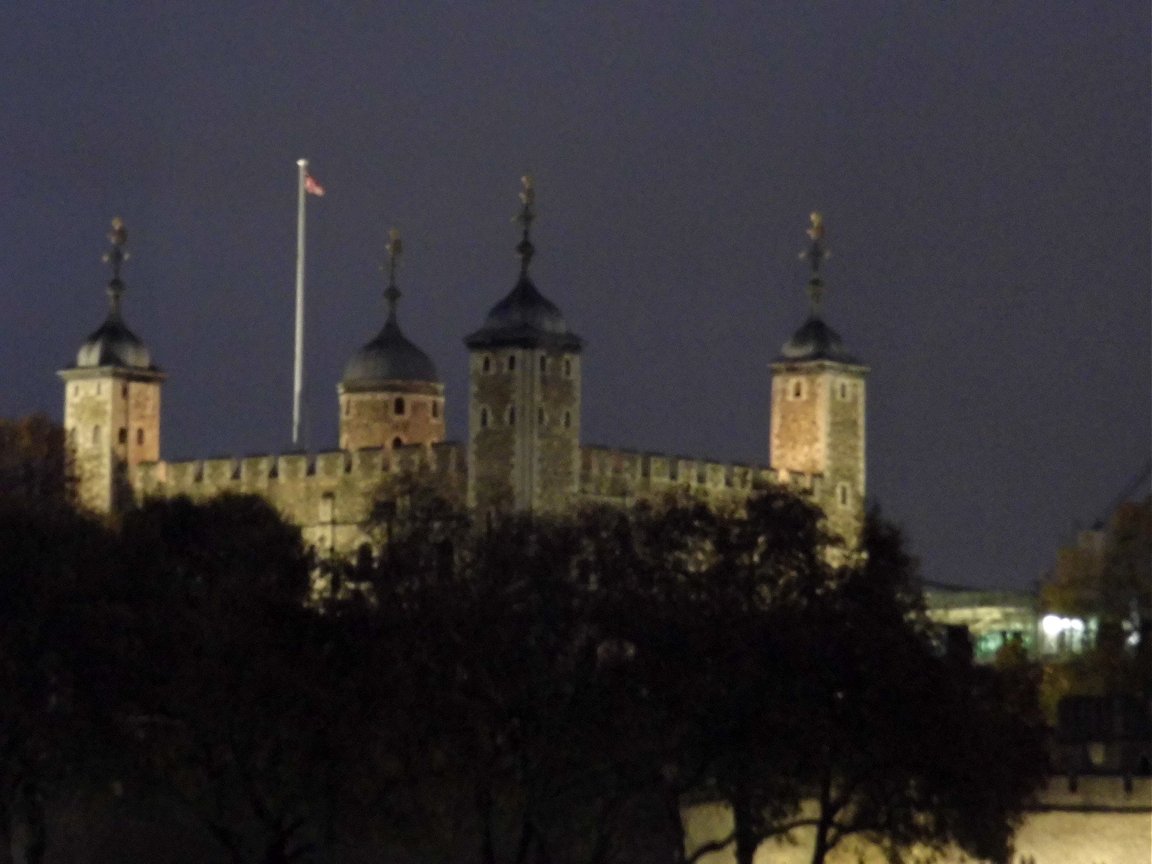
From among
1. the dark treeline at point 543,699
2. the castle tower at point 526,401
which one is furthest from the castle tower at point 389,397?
the dark treeline at point 543,699

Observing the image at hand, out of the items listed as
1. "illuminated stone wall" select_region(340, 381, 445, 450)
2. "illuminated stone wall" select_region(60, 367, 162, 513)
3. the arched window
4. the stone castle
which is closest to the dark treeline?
the stone castle

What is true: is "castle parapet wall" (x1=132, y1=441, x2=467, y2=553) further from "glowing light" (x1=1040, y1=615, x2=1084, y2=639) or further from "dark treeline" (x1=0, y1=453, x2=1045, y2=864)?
"dark treeline" (x1=0, y1=453, x2=1045, y2=864)

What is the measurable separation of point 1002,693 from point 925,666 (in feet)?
7.39

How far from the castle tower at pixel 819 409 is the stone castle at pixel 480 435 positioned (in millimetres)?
32

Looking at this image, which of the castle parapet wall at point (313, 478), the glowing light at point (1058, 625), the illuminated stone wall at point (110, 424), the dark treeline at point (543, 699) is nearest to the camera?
the dark treeline at point (543, 699)

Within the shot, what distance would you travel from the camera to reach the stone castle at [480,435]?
10450 centimetres

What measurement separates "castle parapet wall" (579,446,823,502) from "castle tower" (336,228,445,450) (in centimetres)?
677

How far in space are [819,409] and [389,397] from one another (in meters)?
9.78

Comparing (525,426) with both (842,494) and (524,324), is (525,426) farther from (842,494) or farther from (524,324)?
(842,494)

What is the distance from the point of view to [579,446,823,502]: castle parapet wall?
106m

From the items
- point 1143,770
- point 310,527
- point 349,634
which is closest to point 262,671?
point 349,634

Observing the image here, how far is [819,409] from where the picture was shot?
11331 cm

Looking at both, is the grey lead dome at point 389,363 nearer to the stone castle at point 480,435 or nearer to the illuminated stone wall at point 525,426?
the stone castle at point 480,435

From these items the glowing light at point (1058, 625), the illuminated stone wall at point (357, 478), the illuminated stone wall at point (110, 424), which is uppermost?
the illuminated stone wall at point (110, 424)
